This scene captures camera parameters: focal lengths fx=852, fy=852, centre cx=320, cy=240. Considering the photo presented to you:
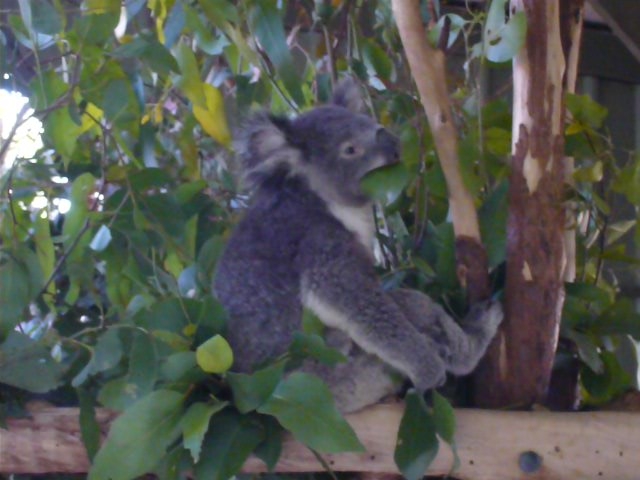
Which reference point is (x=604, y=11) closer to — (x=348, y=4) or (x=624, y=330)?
(x=348, y=4)

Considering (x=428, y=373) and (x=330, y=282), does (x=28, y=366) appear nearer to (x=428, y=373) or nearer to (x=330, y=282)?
(x=330, y=282)

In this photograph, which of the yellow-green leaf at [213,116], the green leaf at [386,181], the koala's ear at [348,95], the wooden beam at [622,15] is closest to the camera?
the green leaf at [386,181]

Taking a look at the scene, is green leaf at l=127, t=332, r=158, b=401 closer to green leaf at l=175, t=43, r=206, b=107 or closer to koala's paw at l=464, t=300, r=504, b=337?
green leaf at l=175, t=43, r=206, b=107

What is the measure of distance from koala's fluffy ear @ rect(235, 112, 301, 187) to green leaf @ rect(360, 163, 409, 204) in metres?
0.28

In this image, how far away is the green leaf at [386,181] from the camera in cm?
159

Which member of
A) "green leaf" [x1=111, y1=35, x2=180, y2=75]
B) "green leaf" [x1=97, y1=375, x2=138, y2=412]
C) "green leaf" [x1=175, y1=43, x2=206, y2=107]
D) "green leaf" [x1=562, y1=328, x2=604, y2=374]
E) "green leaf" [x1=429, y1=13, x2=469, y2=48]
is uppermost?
"green leaf" [x1=111, y1=35, x2=180, y2=75]

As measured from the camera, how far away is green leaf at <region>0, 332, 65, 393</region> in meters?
1.46

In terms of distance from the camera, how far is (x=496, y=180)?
187 centimetres

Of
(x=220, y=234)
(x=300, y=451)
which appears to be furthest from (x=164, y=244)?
(x=300, y=451)

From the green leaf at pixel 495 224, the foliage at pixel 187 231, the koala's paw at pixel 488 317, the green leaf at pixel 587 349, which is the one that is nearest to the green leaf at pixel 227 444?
the foliage at pixel 187 231

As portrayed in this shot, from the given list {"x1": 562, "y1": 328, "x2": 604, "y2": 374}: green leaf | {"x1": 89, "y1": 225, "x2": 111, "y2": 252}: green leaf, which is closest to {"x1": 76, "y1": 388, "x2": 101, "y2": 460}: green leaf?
{"x1": 89, "y1": 225, "x2": 111, "y2": 252}: green leaf

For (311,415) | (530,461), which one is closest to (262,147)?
(311,415)

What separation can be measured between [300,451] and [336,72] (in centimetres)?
112

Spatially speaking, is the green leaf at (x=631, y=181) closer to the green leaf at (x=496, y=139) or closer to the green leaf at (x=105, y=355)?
the green leaf at (x=496, y=139)
